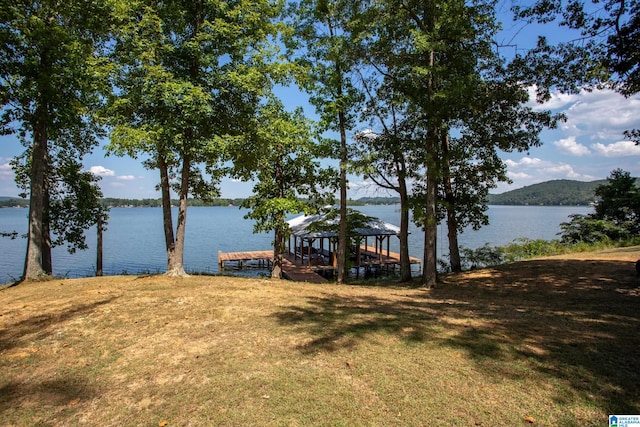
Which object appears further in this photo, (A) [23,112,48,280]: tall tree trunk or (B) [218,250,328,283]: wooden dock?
(B) [218,250,328,283]: wooden dock

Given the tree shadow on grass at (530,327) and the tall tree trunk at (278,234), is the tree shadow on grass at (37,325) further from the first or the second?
the tall tree trunk at (278,234)

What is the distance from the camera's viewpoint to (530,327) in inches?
224

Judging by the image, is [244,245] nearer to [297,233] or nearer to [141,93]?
[297,233]

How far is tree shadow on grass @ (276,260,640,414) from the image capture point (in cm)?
397

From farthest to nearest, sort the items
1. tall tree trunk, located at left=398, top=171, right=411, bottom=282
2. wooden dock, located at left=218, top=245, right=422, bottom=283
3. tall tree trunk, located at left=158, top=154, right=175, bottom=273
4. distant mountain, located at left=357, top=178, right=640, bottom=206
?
distant mountain, located at left=357, top=178, right=640, bottom=206
wooden dock, located at left=218, top=245, right=422, bottom=283
tall tree trunk, located at left=398, top=171, right=411, bottom=282
tall tree trunk, located at left=158, top=154, right=175, bottom=273

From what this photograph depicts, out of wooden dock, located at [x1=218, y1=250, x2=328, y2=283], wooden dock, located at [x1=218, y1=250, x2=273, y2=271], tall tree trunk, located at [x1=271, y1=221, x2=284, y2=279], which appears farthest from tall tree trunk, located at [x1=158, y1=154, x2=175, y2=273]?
→ wooden dock, located at [x1=218, y1=250, x2=273, y2=271]

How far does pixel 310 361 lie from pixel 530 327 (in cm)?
380

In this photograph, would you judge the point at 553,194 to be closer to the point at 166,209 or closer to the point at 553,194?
the point at 553,194

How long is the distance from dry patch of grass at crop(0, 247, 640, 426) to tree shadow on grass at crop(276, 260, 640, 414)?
28 mm

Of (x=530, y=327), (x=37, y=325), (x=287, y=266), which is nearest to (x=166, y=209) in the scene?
(x=37, y=325)

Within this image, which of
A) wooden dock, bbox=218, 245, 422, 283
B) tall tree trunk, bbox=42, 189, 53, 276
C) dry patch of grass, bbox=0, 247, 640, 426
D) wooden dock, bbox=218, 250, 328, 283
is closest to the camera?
dry patch of grass, bbox=0, 247, 640, 426

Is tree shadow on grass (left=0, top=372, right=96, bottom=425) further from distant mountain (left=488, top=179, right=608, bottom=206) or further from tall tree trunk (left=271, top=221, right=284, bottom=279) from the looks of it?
distant mountain (left=488, top=179, right=608, bottom=206)

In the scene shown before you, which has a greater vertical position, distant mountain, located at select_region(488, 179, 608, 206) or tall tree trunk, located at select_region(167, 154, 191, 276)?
distant mountain, located at select_region(488, 179, 608, 206)

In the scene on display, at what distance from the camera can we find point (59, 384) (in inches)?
161
